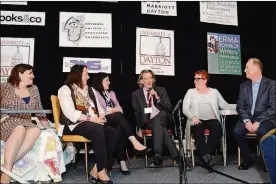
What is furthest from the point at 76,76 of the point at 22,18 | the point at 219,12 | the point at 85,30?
the point at 219,12

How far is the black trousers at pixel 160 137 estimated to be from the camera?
3420 millimetres

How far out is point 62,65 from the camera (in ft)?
14.1

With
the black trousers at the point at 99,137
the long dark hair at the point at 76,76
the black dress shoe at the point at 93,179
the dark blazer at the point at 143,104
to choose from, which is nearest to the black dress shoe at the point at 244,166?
the dark blazer at the point at 143,104

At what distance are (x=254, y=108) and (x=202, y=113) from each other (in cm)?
63

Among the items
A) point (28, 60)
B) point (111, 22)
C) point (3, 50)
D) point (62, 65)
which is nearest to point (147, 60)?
point (111, 22)

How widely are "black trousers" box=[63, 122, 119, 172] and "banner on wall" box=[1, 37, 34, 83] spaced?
1571 millimetres

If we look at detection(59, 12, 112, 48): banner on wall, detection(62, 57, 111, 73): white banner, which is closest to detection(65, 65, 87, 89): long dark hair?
detection(62, 57, 111, 73): white banner

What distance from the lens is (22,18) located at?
4195 mm

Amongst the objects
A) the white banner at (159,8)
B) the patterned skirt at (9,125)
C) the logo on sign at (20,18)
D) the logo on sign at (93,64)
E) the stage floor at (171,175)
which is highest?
the white banner at (159,8)

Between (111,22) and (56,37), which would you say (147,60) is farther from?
(56,37)

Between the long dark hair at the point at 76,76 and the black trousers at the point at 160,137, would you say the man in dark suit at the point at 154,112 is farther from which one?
the long dark hair at the point at 76,76

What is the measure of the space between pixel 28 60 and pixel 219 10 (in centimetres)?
296

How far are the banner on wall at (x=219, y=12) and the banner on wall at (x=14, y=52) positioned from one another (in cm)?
255

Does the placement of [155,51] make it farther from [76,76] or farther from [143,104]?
[76,76]
